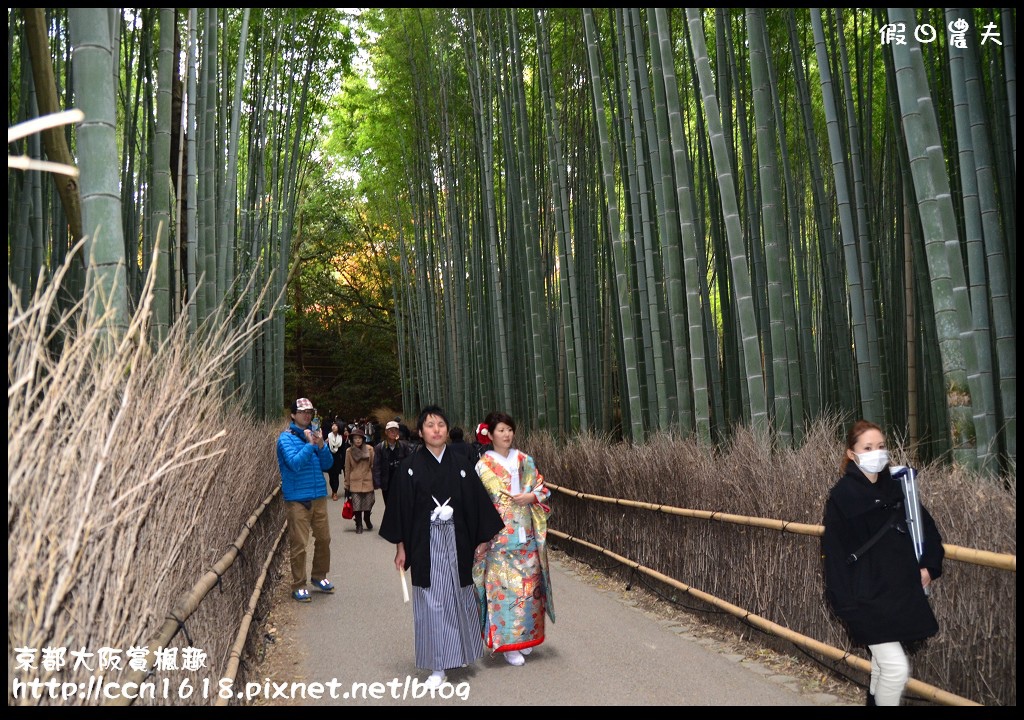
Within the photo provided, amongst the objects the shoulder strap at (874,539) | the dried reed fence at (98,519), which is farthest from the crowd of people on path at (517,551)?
the dried reed fence at (98,519)

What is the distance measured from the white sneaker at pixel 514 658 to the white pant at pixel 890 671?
1.46m

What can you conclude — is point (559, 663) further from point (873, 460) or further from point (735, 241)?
point (735, 241)

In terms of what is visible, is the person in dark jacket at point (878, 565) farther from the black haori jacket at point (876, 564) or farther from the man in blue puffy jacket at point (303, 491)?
the man in blue puffy jacket at point (303, 491)

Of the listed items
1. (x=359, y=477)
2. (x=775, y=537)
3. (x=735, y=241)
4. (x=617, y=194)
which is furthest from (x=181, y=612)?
(x=617, y=194)

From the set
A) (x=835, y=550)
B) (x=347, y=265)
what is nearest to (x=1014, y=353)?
(x=835, y=550)

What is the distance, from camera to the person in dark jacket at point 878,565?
243 cm

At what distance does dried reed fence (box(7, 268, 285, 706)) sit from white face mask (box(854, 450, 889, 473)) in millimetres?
1730

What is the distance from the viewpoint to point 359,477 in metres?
7.90

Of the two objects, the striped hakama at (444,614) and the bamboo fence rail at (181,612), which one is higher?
the bamboo fence rail at (181,612)

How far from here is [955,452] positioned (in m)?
3.58

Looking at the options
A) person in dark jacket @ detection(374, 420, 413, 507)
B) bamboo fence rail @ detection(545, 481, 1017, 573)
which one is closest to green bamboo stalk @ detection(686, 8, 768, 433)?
bamboo fence rail @ detection(545, 481, 1017, 573)

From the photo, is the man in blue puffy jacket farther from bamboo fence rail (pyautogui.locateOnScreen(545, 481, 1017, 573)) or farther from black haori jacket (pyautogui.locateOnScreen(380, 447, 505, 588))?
bamboo fence rail (pyautogui.locateOnScreen(545, 481, 1017, 573))

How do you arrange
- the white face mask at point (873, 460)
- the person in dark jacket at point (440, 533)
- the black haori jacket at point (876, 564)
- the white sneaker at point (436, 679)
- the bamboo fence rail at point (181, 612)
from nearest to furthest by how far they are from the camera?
the bamboo fence rail at point (181, 612), the black haori jacket at point (876, 564), the white face mask at point (873, 460), the white sneaker at point (436, 679), the person in dark jacket at point (440, 533)

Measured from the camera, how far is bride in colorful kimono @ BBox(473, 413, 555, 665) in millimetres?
3625
